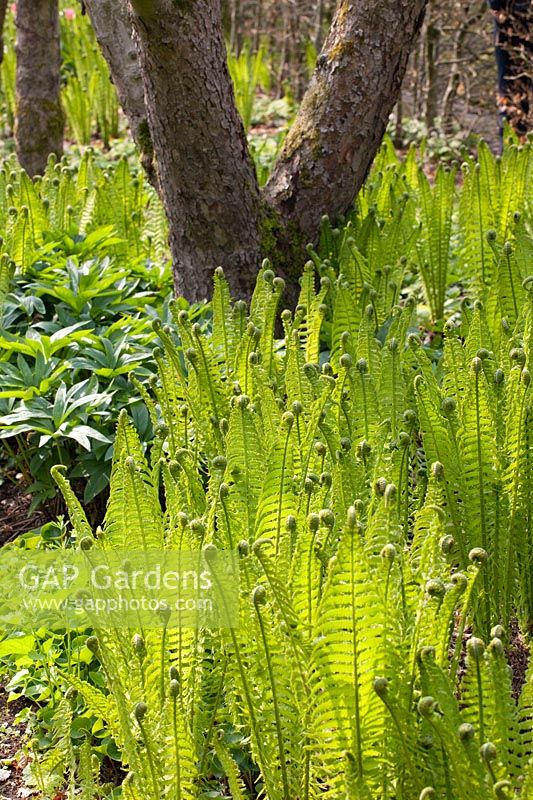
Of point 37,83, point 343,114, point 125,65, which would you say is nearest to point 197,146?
point 343,114

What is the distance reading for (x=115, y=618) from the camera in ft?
5.35

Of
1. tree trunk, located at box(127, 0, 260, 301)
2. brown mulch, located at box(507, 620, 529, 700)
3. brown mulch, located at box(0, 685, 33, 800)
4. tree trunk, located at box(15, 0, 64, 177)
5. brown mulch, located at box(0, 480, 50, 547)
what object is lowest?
brown mulch, located at box(0, 685, 33, 800)

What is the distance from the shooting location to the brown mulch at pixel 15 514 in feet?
9.47

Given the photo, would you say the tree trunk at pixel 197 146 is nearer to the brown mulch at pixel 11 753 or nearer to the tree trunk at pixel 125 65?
the tree trunk at pixel 125 65

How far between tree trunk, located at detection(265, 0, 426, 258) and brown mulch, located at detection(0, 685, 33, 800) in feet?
6.80

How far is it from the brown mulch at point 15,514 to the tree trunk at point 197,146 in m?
0.95

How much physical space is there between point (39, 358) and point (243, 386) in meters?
0.80

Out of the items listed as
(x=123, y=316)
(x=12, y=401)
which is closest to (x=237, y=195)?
(x=123, y=316)

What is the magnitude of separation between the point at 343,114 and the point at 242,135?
1.36ft

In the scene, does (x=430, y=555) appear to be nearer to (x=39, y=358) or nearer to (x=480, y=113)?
(x=39, y=358)

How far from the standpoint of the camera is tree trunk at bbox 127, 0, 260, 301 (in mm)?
3020

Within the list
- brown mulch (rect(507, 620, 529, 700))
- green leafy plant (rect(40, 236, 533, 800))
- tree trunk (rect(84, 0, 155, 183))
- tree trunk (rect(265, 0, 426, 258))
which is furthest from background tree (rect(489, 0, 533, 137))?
brown mulch (rect(507, 620, 529, 700))

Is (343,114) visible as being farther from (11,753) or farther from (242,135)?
(11,753)

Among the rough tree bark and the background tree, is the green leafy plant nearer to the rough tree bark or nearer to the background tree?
the rough tree bark
